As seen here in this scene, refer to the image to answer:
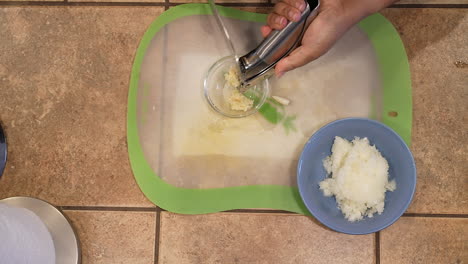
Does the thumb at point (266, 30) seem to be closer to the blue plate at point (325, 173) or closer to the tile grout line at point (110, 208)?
the blue plate at point (325, 173)

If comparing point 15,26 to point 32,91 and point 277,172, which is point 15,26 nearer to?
point 32,91

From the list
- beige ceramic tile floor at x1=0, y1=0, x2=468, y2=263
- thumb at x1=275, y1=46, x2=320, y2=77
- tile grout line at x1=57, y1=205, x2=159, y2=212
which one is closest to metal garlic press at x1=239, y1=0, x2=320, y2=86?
thumb at x1=275, y1=46, x2=320, y2=77

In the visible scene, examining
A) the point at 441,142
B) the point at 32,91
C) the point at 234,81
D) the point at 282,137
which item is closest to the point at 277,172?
the point at 282,137

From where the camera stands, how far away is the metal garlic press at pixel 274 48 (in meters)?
0.65

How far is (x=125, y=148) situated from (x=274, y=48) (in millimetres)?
319

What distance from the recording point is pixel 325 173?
2.47 feet

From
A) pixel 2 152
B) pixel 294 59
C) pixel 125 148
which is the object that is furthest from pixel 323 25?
pixel 2 152

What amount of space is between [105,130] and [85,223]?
0.17m

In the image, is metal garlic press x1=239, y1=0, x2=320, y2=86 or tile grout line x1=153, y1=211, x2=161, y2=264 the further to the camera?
tile grout line x1=153, y1=211, x2=161, y2=264

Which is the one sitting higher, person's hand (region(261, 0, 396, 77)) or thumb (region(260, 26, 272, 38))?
thumb (region(260, 26, 272, 38))

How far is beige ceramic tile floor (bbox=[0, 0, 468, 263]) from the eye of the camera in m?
0.76

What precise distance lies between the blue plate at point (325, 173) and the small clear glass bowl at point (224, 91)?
12 cm

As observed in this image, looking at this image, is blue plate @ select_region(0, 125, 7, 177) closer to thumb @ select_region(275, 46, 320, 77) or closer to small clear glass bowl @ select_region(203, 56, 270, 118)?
small clear glass bowl @ select_region(203, 56, 270, 118)

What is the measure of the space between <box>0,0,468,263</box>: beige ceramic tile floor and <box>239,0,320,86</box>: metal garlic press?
0.13 metres
